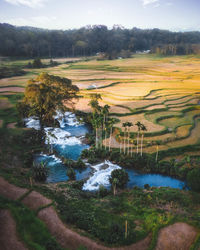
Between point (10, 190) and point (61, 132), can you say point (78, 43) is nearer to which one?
point (61, 132)

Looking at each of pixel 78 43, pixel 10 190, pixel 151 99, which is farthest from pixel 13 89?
pixel 78 43

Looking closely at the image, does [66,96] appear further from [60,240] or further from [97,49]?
[97,49]

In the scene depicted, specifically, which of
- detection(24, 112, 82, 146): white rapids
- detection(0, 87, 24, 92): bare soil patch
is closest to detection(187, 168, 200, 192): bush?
detection(24, 112, 82, 146): white rapids

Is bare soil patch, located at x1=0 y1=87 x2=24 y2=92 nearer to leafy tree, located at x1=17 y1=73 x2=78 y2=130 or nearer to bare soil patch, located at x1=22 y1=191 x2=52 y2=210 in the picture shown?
leafy tree, located at x1=17 y1=73 x2=78 y2=130

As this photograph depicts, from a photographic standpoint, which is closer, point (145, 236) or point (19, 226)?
point (19, 226)

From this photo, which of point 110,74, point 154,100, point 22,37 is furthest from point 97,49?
point 154,100

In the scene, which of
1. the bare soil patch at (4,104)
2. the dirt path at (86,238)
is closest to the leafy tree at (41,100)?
the bare soil patch at (4,104)
